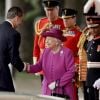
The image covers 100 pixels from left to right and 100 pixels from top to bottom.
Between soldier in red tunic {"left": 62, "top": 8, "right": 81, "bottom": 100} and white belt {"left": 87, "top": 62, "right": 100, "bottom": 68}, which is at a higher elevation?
soldier in red tunic {"left": 62, "top": 8, "right": 81, "bottom": 100}

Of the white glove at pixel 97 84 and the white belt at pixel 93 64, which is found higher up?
the white belt at pixel 93 64

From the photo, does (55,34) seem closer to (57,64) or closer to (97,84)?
(57,64)

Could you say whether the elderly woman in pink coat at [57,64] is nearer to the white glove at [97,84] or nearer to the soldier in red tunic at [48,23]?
the white glove at [97,84]

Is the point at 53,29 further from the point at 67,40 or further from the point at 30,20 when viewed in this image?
the point at 30,20

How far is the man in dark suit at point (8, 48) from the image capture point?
9766mm

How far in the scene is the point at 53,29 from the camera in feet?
33.1

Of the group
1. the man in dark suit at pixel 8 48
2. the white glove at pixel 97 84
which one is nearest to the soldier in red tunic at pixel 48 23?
the man in dark suit at pixel 8 48

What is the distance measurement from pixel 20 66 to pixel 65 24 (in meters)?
1.04

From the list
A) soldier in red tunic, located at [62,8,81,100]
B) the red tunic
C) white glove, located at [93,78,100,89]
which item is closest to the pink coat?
white glove, located at [93,78,100,89]

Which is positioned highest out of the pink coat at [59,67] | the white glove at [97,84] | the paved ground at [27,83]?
the pink coat at [59,67]

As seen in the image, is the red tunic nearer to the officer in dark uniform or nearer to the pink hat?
the pink hat

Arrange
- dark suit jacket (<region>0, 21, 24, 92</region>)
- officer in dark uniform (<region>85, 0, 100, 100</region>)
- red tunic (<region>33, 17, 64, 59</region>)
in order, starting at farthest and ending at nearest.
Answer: red tunic (<region>33, 17, 64, 59</region>), officer in dark uniform (<region>85, 0, 100, 100</region>), dark suit jacket (<region>0, 21, 24, 92</region>)

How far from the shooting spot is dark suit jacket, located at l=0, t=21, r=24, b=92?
9.77 m

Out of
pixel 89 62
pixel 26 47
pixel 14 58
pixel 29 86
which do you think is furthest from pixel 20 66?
pixel 26 47
